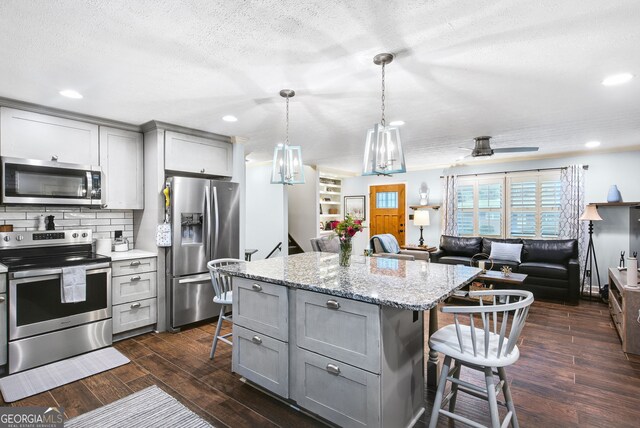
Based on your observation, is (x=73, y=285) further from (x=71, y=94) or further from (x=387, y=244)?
(x=387, y=244)

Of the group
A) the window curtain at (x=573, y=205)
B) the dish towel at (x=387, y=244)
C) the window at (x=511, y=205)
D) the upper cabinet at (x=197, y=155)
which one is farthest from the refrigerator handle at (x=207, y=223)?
the window curtain at (x=573, y=205)

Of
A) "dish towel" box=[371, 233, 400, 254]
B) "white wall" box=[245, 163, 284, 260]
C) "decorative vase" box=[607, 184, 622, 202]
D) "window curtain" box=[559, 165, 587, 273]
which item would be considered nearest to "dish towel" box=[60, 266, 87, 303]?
"white wall" box=[245, 163, 284, 260]

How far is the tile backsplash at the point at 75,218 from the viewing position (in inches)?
124

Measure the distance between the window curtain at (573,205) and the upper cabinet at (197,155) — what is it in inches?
221

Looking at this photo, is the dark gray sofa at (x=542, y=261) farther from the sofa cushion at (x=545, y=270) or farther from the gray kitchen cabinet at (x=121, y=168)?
the gray kitchen cabinet at (x=121, y=168)

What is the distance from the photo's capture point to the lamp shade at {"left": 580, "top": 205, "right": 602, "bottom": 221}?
4.97 metres

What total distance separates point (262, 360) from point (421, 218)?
530 centimetres

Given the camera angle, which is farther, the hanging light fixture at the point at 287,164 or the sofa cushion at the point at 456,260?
the sofa cushion at the point at 456,260

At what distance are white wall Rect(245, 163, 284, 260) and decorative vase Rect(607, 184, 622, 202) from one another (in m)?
5.31

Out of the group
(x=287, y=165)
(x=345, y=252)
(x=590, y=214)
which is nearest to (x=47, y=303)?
(x=287, y=165)

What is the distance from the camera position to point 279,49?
205 centimetres

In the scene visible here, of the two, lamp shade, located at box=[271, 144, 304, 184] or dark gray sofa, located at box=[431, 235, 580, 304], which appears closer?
lamp shade, located at box=[271, 144, 304, 184]

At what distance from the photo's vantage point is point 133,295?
11.5ft

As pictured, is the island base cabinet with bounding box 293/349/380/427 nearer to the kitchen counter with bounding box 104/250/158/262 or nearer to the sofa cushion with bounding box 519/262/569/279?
the kitchen counter with bounding box 104/250/158/262
